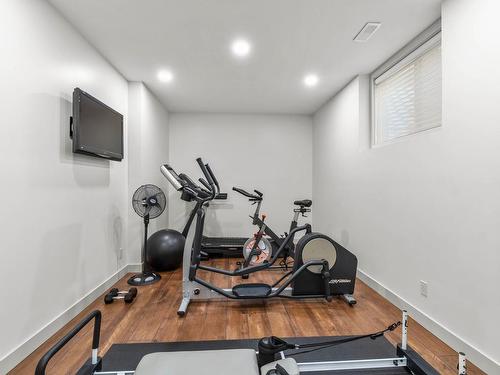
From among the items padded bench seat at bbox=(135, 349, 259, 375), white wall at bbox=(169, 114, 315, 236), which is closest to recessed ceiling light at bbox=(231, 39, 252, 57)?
white wall at bbox=(169, 114, 315, 236)

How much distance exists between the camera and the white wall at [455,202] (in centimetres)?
175

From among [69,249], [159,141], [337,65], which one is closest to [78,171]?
[69,249]

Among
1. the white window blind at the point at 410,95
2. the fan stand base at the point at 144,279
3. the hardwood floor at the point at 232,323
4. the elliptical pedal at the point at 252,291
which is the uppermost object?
the white window blind at the point at 410,95

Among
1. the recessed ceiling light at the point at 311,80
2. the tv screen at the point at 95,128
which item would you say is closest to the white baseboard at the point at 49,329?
the tv screen at the point at 95,128

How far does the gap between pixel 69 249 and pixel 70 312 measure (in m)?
0.57

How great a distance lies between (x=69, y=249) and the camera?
7.84 feet

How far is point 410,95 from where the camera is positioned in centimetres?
276

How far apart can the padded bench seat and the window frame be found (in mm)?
2360

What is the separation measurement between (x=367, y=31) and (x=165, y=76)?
2.44 m

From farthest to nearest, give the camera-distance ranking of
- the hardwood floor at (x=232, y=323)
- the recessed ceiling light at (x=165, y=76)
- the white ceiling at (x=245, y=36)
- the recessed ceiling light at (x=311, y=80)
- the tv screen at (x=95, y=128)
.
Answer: the recessed ceiling light at (x=311, y=80) < the recessed ceiling light at (x=165, y=76) < the tv screen at (x=95, y=128) < the white ceiling at (x=245, y=36) < the hardwood floor at (x=232, y=323)

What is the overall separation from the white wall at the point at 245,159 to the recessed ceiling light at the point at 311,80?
162cm

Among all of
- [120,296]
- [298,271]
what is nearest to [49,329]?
[120,296]

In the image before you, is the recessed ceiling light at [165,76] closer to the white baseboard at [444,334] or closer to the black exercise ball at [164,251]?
the black exercise ball at [164,251]

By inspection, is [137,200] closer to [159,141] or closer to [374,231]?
[159,141]
